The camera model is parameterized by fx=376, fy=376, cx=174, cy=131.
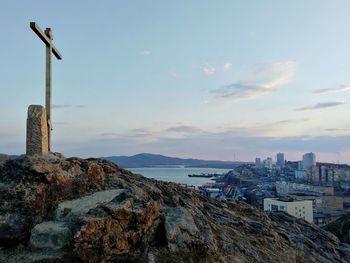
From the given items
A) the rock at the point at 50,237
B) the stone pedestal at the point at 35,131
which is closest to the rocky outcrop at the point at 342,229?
the stone pedestal at the point at 35,131

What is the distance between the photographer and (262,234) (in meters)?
9.96

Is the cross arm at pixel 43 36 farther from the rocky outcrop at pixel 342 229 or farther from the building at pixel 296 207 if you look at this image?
the building at pixel 296 207

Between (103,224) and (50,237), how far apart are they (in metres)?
Result: 0.91

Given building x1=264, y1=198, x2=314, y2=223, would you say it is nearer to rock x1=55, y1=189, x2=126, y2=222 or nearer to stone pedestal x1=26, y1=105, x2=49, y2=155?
stone pedestal x1=26, y1=105, x2=49, y2=155

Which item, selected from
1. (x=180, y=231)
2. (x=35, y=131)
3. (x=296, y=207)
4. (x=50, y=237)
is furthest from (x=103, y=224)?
(x=296, y=207)

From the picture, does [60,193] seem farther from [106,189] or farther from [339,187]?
[339,187]

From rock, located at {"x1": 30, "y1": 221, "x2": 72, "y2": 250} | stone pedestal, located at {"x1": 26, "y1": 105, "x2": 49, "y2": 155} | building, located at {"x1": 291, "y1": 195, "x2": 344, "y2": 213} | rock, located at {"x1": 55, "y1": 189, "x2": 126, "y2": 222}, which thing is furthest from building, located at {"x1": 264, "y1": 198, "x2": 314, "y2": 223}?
rock, located at {"x1": 30, "y1": 221, "x2": 72, "y2": 250}

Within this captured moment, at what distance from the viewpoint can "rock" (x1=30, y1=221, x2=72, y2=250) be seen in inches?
251

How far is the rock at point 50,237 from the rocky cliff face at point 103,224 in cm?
2

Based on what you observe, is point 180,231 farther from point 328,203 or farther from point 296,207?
point 328,203

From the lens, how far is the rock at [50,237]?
6.38 meters

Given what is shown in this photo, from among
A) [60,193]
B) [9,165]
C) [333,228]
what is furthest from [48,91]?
[333,228]

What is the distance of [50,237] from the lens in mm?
6438

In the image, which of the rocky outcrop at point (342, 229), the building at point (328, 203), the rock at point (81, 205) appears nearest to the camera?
the rock at point (81, 205)
